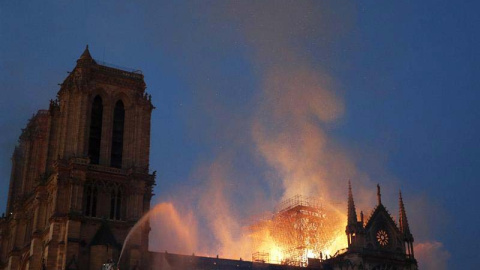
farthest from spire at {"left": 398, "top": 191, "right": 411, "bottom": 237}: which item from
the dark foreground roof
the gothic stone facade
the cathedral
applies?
the gothic stone facade

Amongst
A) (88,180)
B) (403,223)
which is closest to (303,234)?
(403,223)

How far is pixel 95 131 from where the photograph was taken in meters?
96.0

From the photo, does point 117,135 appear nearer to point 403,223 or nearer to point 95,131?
point 95,131

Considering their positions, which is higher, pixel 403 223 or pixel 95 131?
pixel 95 131

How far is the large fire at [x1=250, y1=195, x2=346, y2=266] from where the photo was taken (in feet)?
378

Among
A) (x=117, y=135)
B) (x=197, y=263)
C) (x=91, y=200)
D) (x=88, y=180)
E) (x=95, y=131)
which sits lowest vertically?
(x=197, y=263)

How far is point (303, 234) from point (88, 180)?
40.3 meters

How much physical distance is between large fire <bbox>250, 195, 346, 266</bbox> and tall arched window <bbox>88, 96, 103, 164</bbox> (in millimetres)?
33239

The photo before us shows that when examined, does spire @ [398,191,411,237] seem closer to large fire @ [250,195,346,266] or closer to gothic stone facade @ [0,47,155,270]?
large fire @ [250,195,346,266]

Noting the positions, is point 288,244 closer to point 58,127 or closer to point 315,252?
point 315,252

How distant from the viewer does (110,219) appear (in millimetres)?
89688

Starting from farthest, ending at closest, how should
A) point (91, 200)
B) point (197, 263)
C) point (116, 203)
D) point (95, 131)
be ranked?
point (95, 131)
point (197, 263)
point (116, 203)
point (91, 200)

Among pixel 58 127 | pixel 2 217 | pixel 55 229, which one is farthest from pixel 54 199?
pixel 2 217

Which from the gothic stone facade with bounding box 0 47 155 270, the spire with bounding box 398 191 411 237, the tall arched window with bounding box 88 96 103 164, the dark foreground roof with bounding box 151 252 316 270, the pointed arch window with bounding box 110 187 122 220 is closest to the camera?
the gothic stone facade with bounding box 0 47 155 270
